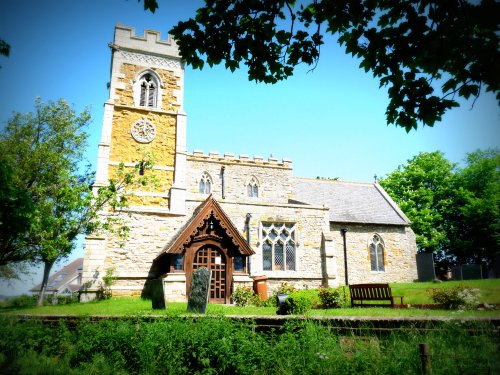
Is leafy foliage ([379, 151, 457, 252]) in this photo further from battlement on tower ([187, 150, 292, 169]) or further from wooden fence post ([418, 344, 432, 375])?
wooden fence post ([418, 344, 432, 375])

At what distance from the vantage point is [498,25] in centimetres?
363

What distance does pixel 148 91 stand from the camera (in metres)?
22.1

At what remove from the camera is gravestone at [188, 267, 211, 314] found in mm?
10055

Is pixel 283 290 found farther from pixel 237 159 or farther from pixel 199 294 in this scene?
→ pixel 237 159

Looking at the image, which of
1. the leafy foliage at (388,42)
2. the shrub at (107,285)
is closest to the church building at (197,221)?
the shrub at (107,285)

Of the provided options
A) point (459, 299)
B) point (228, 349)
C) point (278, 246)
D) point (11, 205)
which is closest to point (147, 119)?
point (278, 246)

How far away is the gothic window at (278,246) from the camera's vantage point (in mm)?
20320

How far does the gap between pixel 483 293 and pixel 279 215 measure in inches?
429

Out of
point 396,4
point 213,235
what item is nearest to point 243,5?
point 396,4

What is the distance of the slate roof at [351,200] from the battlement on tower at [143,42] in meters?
14.5

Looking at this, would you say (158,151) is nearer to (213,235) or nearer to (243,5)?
(213,235)

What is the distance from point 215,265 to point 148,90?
496 inches

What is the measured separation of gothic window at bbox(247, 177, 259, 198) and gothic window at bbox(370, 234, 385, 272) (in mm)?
9583

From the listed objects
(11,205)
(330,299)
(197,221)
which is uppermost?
(197,221)
